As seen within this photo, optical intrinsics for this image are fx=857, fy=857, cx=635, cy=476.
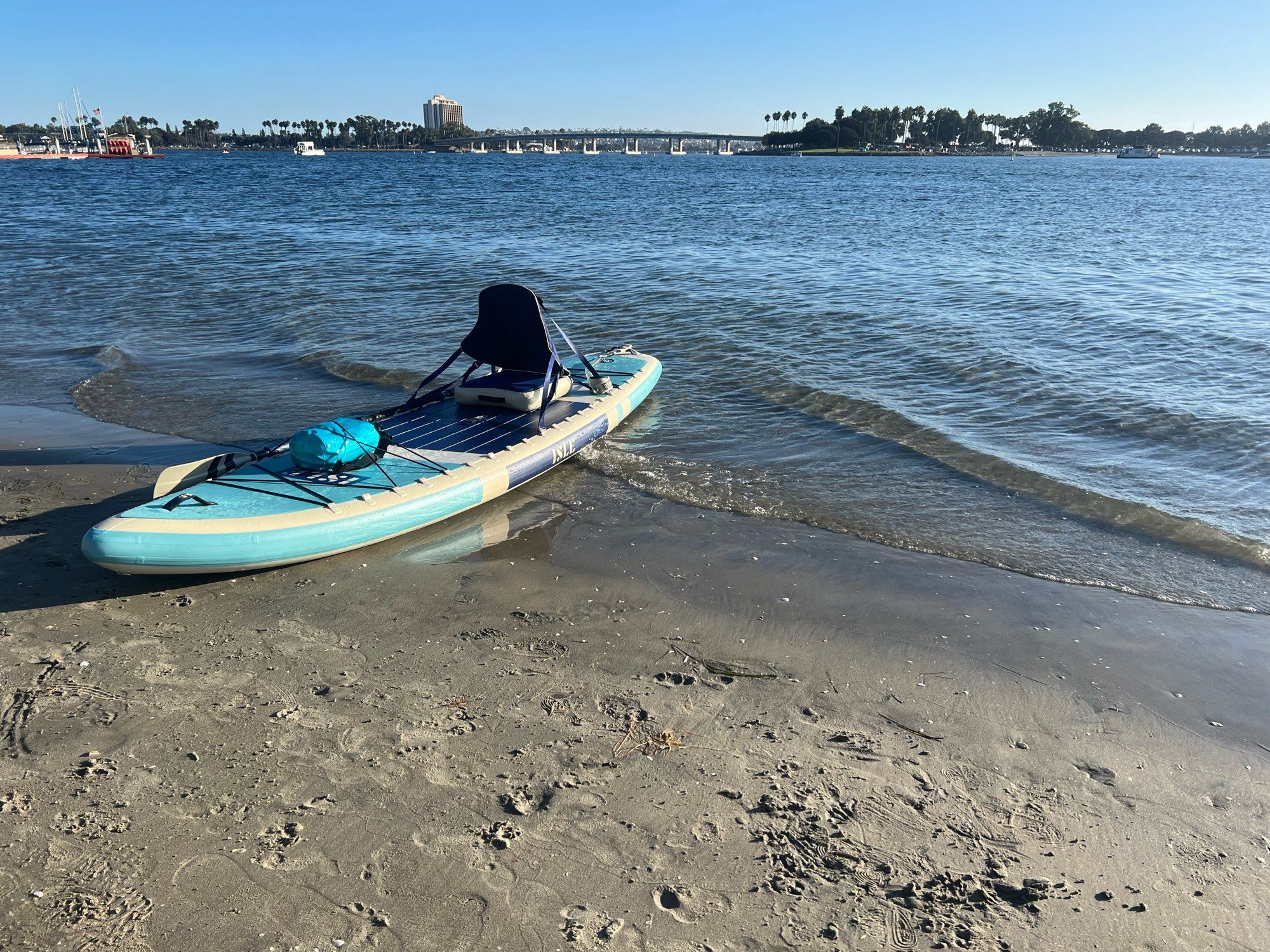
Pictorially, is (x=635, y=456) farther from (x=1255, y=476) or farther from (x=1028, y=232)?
(x=1028, y=232)

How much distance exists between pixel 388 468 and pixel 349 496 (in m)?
0.73

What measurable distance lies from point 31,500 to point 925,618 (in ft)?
26.1

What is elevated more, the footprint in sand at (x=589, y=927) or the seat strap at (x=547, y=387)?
the seat strap at (x=547, y=387)

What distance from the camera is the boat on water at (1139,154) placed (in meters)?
167

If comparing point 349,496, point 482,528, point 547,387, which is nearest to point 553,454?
point 547,387

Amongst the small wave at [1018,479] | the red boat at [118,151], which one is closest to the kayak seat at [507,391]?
the small wave at [1018,479]

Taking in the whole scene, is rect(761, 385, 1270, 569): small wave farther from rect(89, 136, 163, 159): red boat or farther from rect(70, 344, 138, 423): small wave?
rect(89, 136, 163, 159): red boat

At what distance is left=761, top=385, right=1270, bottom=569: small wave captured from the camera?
7848 millimetres

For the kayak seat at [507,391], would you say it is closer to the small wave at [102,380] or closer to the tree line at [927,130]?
the small wave at [102,380]

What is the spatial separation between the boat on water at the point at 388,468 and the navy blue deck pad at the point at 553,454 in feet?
0.05

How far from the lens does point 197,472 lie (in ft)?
24.7

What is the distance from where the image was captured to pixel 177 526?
21.0 ft

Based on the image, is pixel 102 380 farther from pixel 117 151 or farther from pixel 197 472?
pixel 117 151

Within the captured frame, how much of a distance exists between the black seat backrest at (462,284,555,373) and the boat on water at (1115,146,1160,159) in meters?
194
